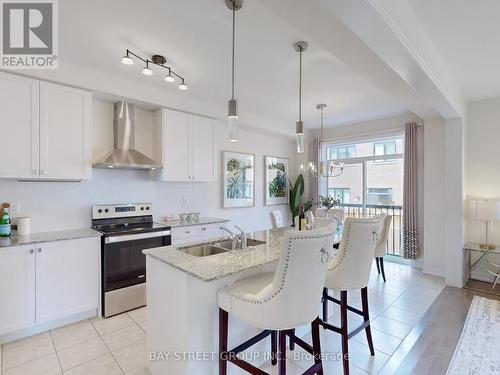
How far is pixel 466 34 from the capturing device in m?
2.28

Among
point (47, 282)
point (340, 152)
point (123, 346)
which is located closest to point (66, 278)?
point (47, 282)

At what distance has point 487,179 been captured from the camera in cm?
391

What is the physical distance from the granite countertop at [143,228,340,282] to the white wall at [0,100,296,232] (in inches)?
75.1

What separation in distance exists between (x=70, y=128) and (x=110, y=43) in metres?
1.10

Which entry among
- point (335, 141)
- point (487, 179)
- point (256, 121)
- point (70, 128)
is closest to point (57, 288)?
point (70, 128)

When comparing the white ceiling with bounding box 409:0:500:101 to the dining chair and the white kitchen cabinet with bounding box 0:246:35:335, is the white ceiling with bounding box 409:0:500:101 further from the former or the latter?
the white kitchen cabinet with bounding box 0:246:35:335

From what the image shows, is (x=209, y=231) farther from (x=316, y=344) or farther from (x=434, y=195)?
(x=434, y=195)

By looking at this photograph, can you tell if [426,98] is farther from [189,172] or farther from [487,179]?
[189,172]

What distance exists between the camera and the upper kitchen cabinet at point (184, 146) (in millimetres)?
3629

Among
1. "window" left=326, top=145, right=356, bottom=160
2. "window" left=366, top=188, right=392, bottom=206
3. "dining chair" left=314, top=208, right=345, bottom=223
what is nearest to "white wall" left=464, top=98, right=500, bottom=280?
"window" left=366, top=188, right=392, bottom=206

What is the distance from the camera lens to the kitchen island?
1.60m

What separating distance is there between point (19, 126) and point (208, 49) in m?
2.07

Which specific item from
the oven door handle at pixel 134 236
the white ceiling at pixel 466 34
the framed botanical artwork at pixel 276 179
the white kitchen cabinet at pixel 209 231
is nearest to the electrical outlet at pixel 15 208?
the oven door handle at pixel 134 236

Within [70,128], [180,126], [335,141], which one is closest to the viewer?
[70,128]
